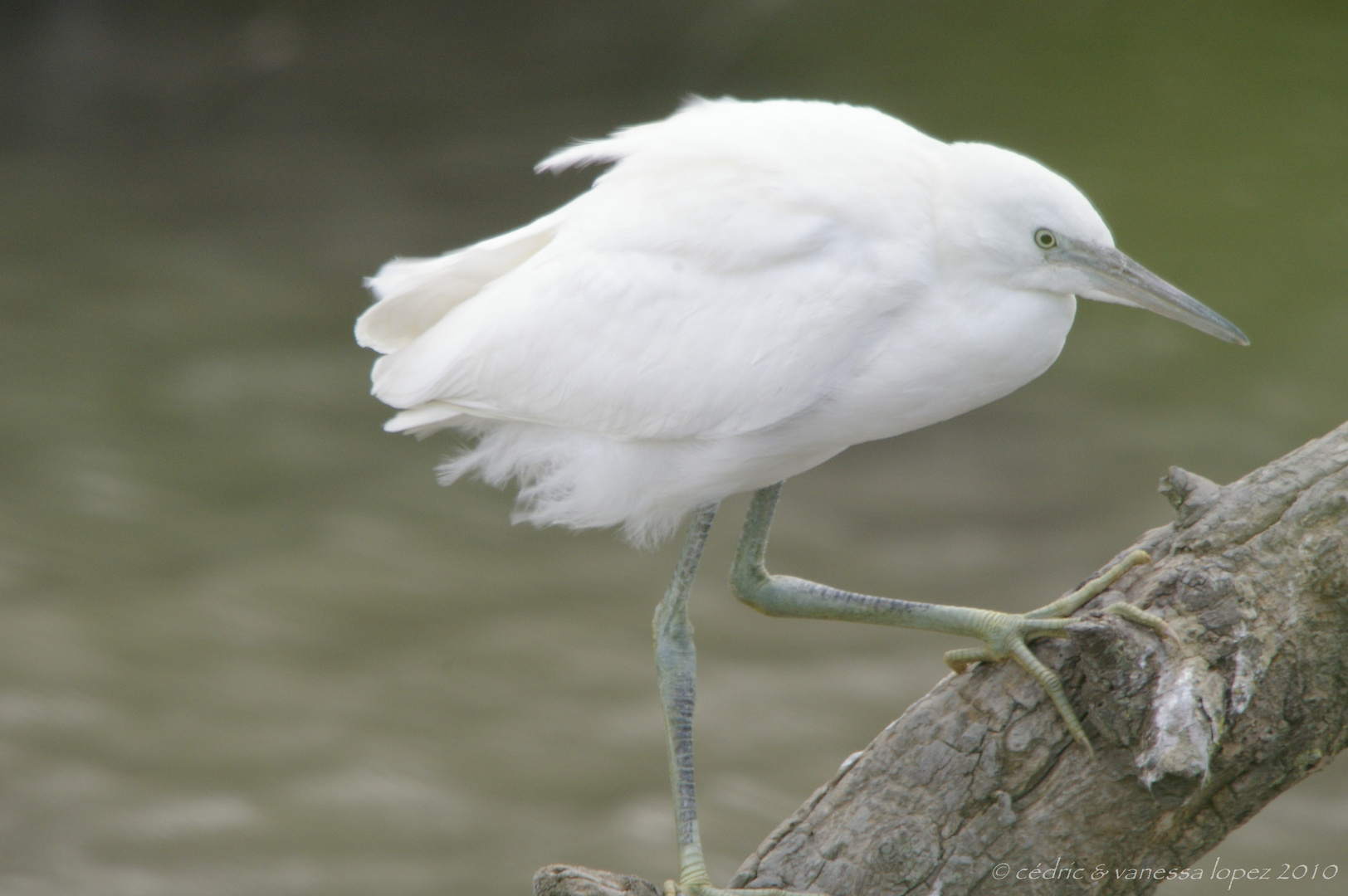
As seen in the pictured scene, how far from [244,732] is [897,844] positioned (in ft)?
7.82

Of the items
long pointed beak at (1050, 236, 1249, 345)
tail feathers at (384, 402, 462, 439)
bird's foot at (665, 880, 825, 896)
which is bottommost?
bird's foot at (665, 880, 825, 896)

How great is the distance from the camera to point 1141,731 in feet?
4.59

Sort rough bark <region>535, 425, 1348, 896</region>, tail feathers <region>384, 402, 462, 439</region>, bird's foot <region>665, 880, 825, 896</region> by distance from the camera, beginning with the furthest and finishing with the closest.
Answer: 1. tail feathers <region>384, 402, 462, 439</region>
2. bird's foot <region>665, 880, 825, 896</region>
3. rough bark <region>535, 425, 1348, 896</region>

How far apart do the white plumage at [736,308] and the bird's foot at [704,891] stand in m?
0.43

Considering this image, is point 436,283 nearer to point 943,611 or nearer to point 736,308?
point 736,308

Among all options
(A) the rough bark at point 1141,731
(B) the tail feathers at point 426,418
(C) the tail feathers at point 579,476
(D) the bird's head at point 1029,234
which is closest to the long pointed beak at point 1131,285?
(D) the bird's head at point 1029,234

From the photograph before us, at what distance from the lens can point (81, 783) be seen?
10.9 ft

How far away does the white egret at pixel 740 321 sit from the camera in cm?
142

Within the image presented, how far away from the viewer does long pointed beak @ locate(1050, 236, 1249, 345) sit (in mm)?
1411

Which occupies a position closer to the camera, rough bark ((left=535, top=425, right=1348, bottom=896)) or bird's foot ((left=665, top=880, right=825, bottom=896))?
rough bark ((left=535, top=425, right=1348, bottom=896))

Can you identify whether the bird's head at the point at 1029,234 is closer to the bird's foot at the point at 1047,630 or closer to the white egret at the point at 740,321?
the white egret at the point at 740,321

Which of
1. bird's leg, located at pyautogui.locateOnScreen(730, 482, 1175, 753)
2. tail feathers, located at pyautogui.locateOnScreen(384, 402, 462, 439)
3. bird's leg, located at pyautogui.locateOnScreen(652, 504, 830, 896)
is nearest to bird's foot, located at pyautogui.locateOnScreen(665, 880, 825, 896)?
bird's leg, located at pyautogui.locateOnScreen(652, 504, 830, 896)

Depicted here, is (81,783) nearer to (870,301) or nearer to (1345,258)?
(870,301)

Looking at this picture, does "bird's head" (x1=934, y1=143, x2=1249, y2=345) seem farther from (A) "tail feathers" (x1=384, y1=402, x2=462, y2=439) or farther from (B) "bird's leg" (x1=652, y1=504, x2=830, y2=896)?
(A) "tail feathers" (x1=384, y1=402, x2=462, y2=439)
